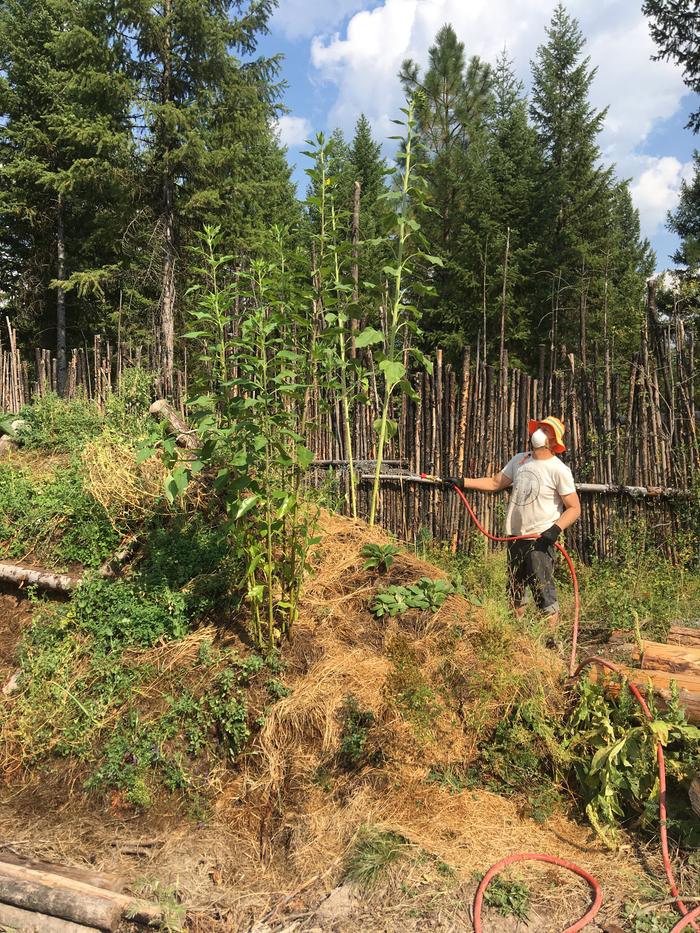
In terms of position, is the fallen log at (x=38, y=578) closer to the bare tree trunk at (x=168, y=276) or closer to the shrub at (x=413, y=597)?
the shrub at (x=413, y=597)

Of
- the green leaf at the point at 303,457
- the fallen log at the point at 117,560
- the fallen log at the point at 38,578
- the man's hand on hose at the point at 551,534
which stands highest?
the green leaf at the point at 303,457

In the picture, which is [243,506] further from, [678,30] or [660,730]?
[678,30]

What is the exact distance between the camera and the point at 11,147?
728 inches

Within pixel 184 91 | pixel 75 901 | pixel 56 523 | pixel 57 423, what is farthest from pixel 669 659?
pixel 184 91

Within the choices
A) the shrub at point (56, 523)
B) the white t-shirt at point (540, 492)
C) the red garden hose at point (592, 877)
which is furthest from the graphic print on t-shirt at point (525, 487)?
the shrub at point (56, 523)

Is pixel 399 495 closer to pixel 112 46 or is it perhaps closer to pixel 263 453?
pixel 263 453

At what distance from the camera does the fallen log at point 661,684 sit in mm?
3127

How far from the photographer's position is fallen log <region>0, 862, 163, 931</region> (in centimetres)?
255

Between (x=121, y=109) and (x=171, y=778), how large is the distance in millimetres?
13960

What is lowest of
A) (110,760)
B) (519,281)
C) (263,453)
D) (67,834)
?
(67,834)

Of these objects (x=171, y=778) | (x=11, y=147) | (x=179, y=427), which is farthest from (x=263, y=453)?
(x=11, y=147)

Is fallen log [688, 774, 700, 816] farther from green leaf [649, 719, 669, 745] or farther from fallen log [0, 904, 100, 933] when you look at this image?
fallen log [0, 904, 100, 933]

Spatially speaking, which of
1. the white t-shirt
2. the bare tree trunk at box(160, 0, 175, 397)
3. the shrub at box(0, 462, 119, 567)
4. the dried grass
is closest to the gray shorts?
the white t-shirt

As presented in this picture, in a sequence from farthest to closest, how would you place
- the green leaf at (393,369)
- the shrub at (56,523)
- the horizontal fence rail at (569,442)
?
the horizontal fence rail at (569,442) < the shrub at (56,523) < the green leaf at (393,369)
